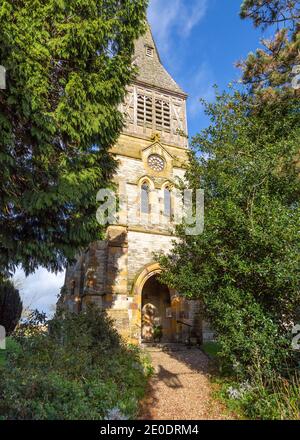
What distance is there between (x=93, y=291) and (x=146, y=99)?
13688 mm

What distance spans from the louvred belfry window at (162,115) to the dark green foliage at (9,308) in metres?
13.2

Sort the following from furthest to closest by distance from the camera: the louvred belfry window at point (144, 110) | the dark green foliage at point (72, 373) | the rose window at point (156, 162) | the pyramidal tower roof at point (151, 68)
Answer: the pyramidal tower roof at point (151, 68) < the louvred belfry window at point (144, 110) < the rose window at point (156, 162) < the dark green foliage at point (72, 373)

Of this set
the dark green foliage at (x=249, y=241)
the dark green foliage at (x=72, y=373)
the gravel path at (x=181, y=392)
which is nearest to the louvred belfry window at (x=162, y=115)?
the dark green foliage at (x=249, y=241)

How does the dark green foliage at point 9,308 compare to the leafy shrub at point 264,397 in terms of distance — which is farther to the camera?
the dark green foliage at point 9,308

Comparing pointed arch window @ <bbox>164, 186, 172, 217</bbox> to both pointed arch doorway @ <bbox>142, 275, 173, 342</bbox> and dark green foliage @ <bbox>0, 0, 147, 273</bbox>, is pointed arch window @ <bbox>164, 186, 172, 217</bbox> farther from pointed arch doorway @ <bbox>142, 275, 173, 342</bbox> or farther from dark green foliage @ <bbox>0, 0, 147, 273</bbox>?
dark green foliage @ <bbox>0, 0, 147, 273</bbox>

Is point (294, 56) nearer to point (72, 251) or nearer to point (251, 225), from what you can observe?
point (251, 225)

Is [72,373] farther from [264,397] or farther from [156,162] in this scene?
[156,162]

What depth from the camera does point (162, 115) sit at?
66.2ft

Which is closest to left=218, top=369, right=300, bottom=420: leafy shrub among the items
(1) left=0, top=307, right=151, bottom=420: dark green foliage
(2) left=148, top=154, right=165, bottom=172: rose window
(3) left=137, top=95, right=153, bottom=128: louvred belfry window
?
(1) left=0, top=307, right=151, bottom=420: dark green foliage

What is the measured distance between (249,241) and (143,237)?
8521 mm

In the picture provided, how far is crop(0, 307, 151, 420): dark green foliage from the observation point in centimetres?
465

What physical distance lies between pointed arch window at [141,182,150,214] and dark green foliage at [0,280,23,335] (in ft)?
25.9

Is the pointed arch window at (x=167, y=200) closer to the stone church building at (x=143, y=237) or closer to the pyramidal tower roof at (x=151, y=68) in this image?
the stone church building at (x=143, y=237)

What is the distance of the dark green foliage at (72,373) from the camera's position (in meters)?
4.65
